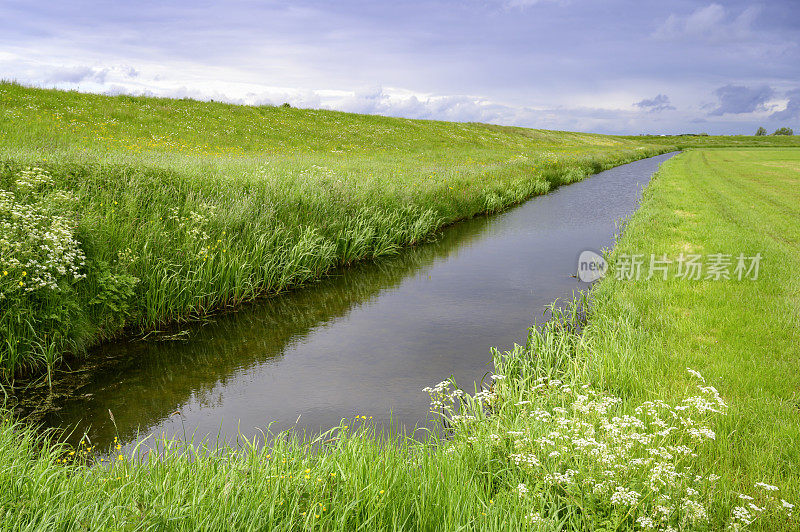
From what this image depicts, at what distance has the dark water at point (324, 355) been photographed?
546 centimetres

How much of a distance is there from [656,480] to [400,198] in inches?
472

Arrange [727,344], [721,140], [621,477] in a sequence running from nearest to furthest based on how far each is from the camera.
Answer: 1. [621,477]
2. [727,344]
3. [721,140]

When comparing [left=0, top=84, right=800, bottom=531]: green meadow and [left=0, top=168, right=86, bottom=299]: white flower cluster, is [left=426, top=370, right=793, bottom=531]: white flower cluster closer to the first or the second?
[left=0, top=84, right=800, bottom=531]: green meadow

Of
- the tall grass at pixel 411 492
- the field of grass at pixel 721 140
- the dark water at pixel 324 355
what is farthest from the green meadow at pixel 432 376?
the field of grass at pixel 721 140

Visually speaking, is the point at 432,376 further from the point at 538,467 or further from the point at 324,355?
the point at 538,467

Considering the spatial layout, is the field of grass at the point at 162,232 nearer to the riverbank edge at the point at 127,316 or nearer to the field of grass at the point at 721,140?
the riverbank edge at the point at 127,316

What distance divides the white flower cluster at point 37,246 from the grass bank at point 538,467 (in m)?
1.71

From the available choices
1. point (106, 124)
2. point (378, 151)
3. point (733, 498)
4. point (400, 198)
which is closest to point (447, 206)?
point (400, 198)

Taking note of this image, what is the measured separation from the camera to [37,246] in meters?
6.39

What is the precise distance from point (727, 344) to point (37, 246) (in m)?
8.40

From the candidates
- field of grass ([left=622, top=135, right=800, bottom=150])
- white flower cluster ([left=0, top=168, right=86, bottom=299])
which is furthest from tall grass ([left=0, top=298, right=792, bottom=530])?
field of grass ([left=622, top=135, right=800, bottom=150])

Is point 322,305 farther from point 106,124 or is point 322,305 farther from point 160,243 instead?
point 106,124

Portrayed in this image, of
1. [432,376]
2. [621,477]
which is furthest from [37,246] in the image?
[621,477]

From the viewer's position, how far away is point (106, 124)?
27500mm
